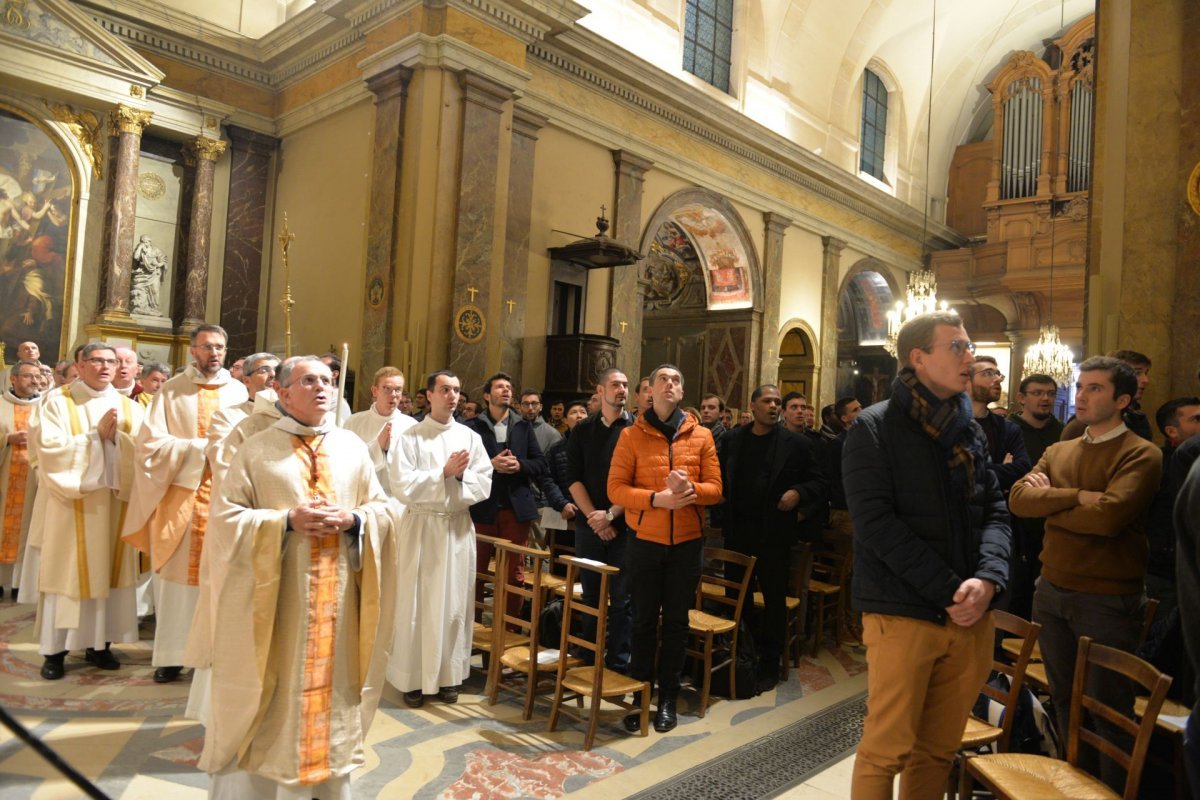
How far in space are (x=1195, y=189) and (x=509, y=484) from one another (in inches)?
180

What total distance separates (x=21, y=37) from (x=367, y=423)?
8.24 meters

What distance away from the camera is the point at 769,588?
519 centimetres

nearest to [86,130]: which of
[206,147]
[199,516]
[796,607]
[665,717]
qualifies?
[206,147]

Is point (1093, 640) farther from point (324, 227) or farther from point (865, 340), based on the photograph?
point (865, 340)

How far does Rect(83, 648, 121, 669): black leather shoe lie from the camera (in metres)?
4.79

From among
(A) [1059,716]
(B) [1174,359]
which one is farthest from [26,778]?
(B) [1174,359]

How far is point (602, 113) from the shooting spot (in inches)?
452

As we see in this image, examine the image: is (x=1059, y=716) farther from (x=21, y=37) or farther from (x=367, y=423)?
(x=21, y=37)

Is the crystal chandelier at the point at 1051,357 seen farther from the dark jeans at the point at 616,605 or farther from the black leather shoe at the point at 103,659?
the black leather shoe at the point at 103,659

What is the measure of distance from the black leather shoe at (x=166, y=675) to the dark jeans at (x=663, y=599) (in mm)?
2628

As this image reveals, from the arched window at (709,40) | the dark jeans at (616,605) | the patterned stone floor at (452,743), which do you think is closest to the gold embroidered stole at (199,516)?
the patterned stone floor at (452,743)

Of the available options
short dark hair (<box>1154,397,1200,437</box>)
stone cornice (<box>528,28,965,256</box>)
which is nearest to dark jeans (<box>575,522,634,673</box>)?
short dark hair (<box>1154,397,1200,437</box>)

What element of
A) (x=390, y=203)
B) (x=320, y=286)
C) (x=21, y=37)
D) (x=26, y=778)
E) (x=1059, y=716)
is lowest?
(x=26, y=778)

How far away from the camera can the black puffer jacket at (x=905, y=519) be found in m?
2.58
